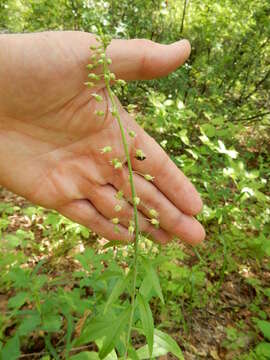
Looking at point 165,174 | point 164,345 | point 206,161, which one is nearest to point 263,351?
point 164,345

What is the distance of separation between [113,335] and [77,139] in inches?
61.4

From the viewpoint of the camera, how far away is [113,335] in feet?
5.16

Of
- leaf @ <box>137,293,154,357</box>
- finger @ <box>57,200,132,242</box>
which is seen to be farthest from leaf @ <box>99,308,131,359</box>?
finger @ <box>57,200,132,242</box>

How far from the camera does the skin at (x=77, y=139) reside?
6.84ft

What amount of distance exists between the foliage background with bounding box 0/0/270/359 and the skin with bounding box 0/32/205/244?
0.60 metres

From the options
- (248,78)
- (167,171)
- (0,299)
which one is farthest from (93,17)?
(0,299)

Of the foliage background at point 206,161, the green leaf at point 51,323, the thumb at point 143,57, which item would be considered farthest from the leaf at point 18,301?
the thumb at point 143,57

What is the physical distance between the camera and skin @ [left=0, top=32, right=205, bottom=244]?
2084mm

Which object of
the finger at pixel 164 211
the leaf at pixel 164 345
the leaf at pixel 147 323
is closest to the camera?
the leaf at pixel 147 323

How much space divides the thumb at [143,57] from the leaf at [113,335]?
5.23 ft

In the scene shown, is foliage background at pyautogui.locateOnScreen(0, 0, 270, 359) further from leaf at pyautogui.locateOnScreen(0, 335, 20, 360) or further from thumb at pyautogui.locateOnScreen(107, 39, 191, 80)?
thumb at pyautogui.locateOnScreen(107, 39, 191, 80)

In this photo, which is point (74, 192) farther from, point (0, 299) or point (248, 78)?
point (248, 78)

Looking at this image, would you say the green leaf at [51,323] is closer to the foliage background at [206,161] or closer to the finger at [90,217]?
the foliage background at [206,161]

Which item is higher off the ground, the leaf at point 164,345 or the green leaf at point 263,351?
the leaf at point 164,345
